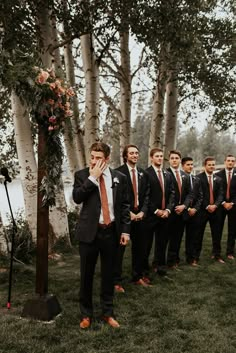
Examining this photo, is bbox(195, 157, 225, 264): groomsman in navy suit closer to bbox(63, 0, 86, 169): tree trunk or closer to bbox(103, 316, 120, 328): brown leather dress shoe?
bbox(103, 316, 120, 328): brown leather dress shoe

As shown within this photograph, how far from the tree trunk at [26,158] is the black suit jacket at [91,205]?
3.23m

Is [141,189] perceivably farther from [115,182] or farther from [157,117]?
[157,117]

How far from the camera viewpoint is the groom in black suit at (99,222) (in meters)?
3.89

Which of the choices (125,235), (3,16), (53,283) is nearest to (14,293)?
(53,283)

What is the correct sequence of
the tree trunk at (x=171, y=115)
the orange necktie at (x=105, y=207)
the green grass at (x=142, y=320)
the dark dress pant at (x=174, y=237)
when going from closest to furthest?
1. the green grass at (x=142, y=320)
2. the orange necktie at (x=105, y=207)
3. the dark dress pant at (x=174, y=237)
4. the tree trunk at (x=171, y=115)

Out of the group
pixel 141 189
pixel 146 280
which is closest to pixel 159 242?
pixel 146 280

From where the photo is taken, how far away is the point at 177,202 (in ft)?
20.7

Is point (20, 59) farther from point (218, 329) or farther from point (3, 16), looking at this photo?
point (218, 329)

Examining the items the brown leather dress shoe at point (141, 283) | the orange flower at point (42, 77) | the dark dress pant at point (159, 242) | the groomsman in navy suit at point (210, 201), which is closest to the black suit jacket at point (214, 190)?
the groomsman in navy suit at point (210, 201)

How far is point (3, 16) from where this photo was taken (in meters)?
5.51

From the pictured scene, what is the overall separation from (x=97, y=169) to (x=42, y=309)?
171cm

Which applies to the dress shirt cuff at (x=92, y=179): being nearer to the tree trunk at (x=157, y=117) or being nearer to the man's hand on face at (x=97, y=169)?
the man's hand on face at (x=97, y=169)

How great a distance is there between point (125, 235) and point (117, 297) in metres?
1.27

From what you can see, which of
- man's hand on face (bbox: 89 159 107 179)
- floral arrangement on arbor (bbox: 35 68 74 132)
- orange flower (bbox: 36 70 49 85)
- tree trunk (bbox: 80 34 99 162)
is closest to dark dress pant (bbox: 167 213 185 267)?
man's hand on face (bbox: 89 159 107 179)
